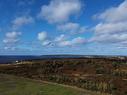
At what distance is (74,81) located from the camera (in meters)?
40.5

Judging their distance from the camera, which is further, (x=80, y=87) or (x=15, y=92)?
(x=80, y=87)

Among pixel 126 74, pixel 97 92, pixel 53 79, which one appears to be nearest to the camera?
pixel 97 92

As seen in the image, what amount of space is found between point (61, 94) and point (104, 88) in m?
6.93

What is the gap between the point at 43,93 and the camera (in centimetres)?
2905

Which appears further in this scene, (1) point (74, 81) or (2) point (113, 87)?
(1) point (74, 81)

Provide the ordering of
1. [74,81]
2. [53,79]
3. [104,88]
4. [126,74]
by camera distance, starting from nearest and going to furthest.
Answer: [104,88] < [74,81] < [53,79] < [126,74]

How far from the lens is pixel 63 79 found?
42.6 m

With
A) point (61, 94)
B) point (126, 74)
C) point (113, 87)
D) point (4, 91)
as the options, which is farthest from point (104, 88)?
point (126, 74)

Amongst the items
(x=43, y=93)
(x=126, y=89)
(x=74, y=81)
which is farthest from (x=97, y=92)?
(x=74, y=81)

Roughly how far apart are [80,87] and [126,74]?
16682mm

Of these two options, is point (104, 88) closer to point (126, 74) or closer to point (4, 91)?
point (4, 91)

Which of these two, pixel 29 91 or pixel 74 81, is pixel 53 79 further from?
pixel 29 91

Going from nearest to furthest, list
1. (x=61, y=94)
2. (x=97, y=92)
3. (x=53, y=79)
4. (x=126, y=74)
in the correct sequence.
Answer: (x=61, y=94) → (x=97, y=92) → (x=53, y=79) → (x=126, y=74)

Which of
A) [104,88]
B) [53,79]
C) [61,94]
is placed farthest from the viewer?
[53,79]
